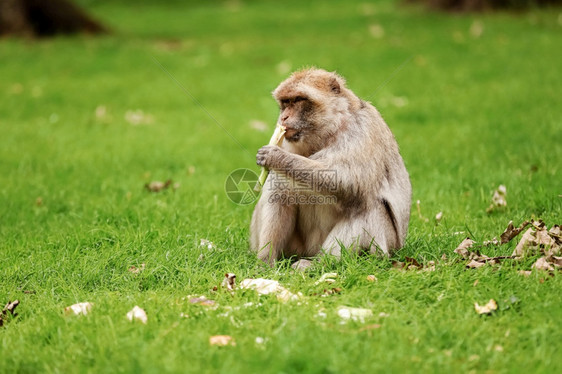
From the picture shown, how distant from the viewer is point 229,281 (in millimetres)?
4598

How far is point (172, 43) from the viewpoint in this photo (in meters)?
18.0

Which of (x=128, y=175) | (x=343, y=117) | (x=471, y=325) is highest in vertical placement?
(x=343, y=117)

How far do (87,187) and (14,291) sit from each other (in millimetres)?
3026

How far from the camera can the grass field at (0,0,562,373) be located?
371 centimetres

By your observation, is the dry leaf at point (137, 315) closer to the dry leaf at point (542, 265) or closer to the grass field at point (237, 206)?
the grass field at point (237, 206)

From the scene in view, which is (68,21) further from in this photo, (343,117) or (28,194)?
(343,117)

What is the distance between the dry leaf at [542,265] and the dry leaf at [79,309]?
2.93m

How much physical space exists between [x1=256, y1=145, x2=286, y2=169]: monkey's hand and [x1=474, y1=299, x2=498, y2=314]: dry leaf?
1.73m

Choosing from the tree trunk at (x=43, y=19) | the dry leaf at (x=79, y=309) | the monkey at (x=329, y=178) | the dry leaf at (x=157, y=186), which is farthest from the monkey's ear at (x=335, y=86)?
the tree trunk at (x=43, y=19)

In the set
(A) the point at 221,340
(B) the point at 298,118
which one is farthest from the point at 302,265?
(A) the point at 221,340

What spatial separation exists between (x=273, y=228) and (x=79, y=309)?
1.62m

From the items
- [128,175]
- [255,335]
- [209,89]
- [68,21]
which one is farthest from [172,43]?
[255,335]

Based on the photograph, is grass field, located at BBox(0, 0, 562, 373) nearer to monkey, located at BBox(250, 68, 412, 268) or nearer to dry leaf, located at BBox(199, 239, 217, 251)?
dry leaf, located at BBox(199, 239, 217, 251)
